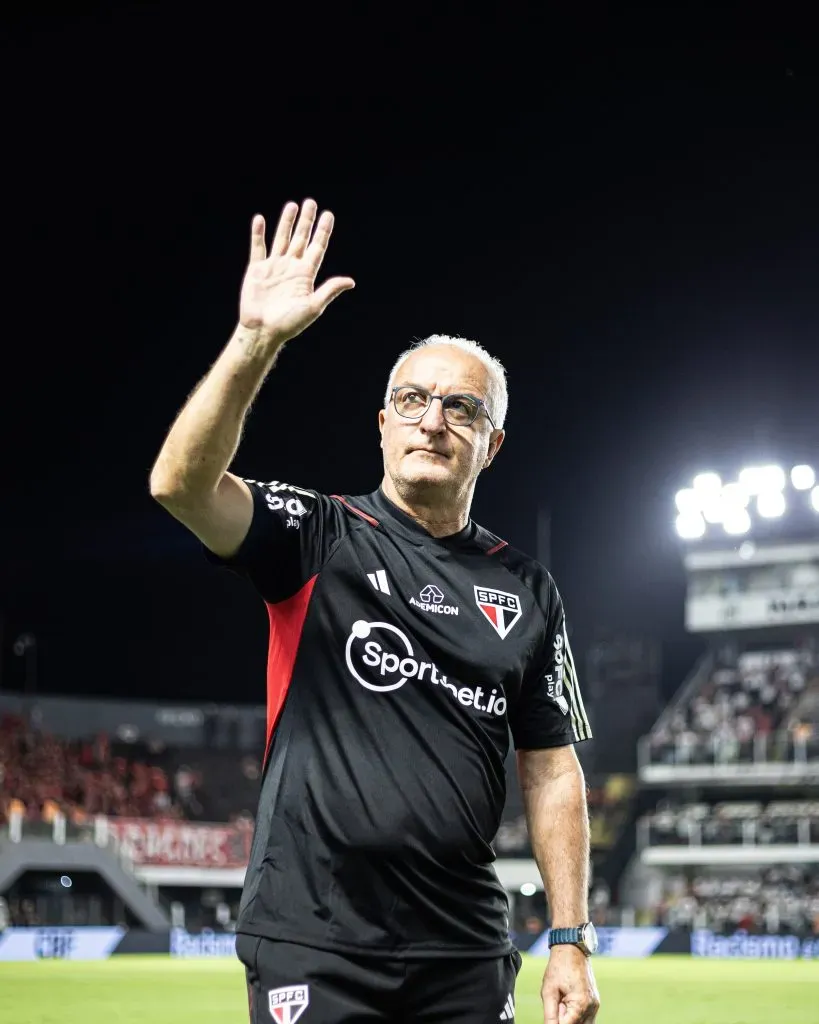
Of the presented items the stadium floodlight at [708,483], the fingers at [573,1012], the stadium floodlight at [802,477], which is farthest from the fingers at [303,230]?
the stadium floodlight at [708,483]

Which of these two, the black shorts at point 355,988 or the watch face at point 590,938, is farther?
the watch face at point 590,938

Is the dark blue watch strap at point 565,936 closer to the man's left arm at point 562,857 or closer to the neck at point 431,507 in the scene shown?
the man's left arm at point 562,857

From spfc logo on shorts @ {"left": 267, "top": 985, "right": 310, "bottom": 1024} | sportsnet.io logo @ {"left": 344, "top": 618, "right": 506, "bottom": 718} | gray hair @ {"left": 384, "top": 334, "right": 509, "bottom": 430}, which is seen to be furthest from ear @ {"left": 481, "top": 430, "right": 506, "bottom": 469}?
spfc logo on shorts @ {"left": 267, "top": 985, "right": 310, "bottom": 1024}

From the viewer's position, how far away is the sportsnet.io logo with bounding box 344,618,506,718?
141 inches

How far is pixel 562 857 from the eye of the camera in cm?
390

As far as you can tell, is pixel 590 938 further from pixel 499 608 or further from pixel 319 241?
pixel 319 241

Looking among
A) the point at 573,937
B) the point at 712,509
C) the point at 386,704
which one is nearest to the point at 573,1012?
the point at 573,937

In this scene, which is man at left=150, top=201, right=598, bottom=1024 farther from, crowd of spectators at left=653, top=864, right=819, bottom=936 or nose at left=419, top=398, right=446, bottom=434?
crowd of spectators at left=653, top=864, right=819, bottom=936

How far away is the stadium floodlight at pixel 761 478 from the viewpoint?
4628cm

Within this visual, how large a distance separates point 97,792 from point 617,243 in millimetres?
20278

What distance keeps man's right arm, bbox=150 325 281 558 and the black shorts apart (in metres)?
0.95

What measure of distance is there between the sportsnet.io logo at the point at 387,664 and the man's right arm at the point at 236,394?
1.25 ft

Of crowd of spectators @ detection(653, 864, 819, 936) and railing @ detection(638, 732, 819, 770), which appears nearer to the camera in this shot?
crowd of spectators @ detection(653, 864, 819, 936)

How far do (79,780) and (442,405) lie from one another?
3979 cm
